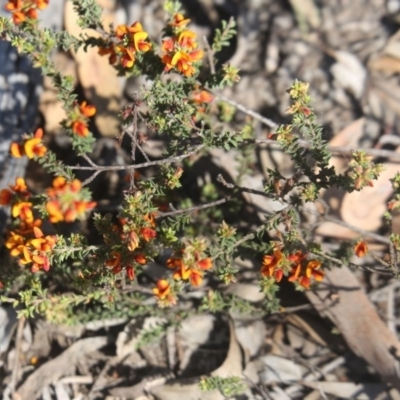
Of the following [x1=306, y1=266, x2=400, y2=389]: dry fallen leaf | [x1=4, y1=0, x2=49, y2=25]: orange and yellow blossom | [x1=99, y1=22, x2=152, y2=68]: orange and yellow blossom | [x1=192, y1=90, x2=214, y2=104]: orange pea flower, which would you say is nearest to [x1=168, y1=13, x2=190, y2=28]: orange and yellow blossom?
[x1=99, y1=22, x2=152, y2=68]: orange and yellow blossom

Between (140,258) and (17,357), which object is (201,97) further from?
(17,357)

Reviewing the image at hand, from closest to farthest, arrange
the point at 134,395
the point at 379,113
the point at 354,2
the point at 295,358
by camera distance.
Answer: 1. the point at 134,395
2. the point at 295,358
3. the point at 379,113
4. the point at 354,2

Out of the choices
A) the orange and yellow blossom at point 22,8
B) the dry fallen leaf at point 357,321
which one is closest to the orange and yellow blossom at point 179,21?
the orange and yellow blossom at point 22,8

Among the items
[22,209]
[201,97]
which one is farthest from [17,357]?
[201,97]

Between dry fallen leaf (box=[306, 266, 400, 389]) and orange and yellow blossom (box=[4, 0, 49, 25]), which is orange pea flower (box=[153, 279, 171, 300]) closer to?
dry fallen leaf (box=[306, 266, 400, 389])

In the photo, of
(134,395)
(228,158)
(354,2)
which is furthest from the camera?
(354,2)

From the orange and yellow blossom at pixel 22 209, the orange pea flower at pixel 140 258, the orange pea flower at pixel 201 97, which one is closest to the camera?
the orange pea flower at pixel 140 258

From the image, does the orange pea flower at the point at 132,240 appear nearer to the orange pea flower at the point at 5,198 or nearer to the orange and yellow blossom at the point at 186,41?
the orange pea flower at the point at 5,198

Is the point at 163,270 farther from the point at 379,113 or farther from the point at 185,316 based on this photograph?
the point at 379,113

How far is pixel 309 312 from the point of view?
3.41 metres

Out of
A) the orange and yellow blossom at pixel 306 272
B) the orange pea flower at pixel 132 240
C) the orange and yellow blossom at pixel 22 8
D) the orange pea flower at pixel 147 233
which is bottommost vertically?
the orange and yellow blossom at pixel 306 272

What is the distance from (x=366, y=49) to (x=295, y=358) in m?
2.37

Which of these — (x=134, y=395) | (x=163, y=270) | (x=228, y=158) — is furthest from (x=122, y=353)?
(x=228, y=158)

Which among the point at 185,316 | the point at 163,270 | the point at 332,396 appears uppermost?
the point at 163,270
